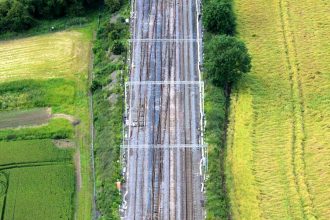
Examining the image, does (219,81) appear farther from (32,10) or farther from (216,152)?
(32,10)

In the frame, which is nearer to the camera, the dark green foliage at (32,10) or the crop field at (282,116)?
the crop field at (282,116)

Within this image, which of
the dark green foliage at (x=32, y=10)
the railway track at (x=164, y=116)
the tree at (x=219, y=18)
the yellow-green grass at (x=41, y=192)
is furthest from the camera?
the dark green foliage at (x=32, y=10)

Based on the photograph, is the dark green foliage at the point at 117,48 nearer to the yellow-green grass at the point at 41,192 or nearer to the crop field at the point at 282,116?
the crop field at the point at 282,116

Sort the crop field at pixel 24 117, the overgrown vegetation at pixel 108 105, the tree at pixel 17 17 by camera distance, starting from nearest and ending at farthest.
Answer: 1. the overgrown vegetation at pixel 108 105
2. the crop field at pixel 24 117
3. the tree at pixel 17 17

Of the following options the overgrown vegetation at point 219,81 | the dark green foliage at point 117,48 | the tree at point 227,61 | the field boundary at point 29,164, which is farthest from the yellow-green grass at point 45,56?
the tree at point 227,61

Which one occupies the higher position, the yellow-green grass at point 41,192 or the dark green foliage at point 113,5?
the dark green foliage at point 113,5

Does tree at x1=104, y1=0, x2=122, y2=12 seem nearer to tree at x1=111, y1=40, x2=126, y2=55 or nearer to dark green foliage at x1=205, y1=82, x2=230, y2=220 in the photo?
tree at x1=111, y1=40, x2=126, y2=55

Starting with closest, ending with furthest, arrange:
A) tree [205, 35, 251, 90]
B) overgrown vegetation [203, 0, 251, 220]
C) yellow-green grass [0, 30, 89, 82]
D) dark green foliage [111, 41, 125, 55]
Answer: overgrown vegetation [203, 0, 251, 220], tree [205, 35, 251, 90], yellow-green grass [0, 30, 89, 82], dark green foliage [111, 41, 125, 55]

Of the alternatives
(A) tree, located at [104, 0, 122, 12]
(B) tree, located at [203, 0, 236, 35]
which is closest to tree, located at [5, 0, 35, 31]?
(A) tree, located at [104, 0, 122, 12]
